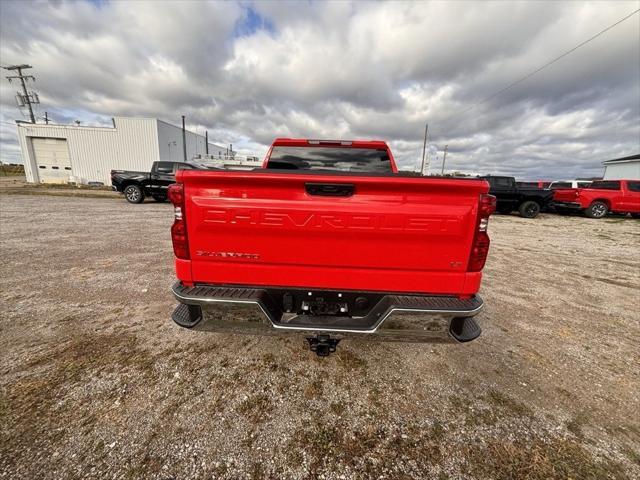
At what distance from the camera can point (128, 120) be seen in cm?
2891

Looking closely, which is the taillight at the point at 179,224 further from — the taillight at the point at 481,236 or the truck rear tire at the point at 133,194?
the truck rear tire at the point at 133,194

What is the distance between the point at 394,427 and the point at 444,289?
108 centimetres

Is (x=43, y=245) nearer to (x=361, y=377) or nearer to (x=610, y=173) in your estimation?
(x=361, y=377)

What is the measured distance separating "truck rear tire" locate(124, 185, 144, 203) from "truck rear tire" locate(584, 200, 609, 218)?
22849 mm

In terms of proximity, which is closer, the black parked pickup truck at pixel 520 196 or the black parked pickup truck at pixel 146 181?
the black parked pickup truck at pixel 146 181

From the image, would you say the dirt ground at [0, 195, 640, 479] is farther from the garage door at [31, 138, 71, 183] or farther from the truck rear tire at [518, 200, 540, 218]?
the garage door at [31, 138, 71, 183]

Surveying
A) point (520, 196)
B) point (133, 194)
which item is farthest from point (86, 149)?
point (520, 196)

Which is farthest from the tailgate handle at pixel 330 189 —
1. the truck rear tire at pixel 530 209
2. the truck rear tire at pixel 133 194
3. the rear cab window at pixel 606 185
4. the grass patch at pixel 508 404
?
the rear cab window at pixel 606 185

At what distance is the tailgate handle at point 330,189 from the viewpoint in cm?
192

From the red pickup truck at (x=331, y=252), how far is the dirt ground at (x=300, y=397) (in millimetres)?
636

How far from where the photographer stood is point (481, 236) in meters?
1.94

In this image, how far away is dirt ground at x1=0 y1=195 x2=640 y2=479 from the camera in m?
1.72

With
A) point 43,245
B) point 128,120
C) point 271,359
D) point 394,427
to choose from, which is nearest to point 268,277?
point 271,359

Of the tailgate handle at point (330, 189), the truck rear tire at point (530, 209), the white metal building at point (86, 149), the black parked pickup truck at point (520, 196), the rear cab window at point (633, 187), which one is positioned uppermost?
the white metal building at point (86, 149)
